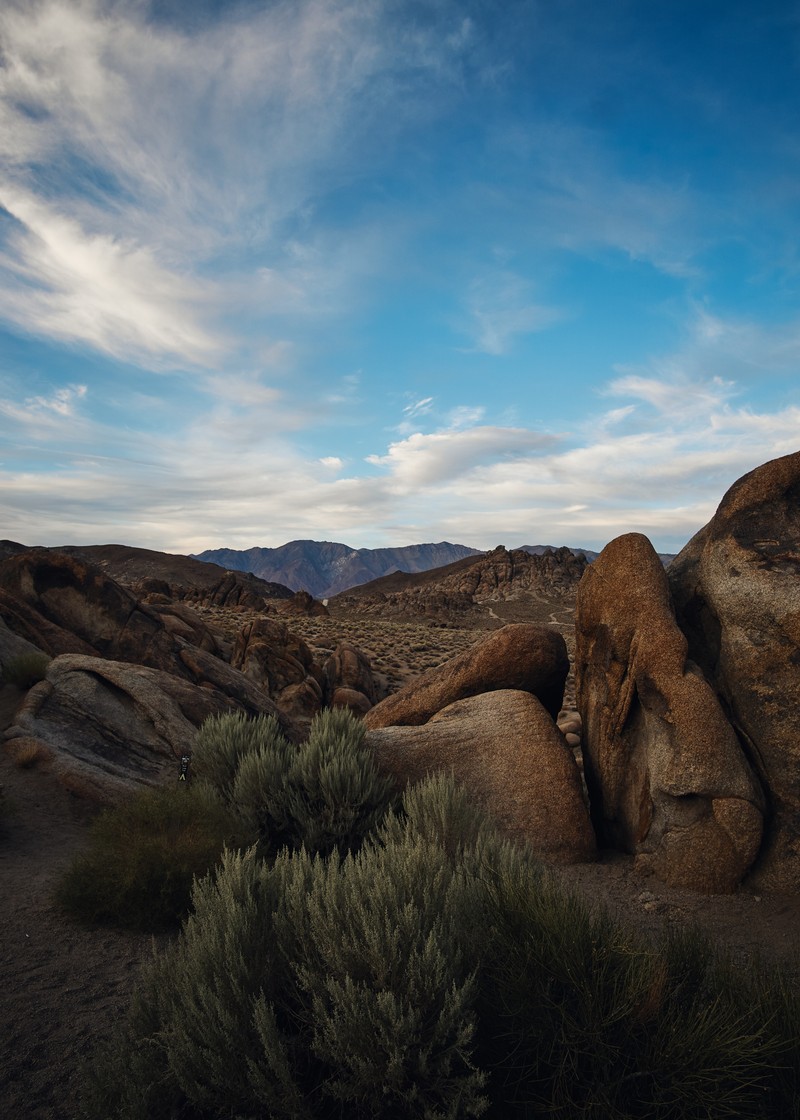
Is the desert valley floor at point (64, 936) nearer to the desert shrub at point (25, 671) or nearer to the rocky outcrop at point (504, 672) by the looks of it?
the desert shrub at point (25, 671)

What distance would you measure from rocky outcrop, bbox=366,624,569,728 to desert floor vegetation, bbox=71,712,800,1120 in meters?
6.09

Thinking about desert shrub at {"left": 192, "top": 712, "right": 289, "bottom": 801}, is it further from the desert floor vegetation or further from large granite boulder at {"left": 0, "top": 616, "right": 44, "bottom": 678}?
large granite boulder at {"left": 0, "top": 616, "right": 44, "bottom": 678}

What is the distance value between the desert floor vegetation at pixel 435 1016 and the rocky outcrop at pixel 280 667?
52.9 ft

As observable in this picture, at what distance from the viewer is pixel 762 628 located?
6.64 meters

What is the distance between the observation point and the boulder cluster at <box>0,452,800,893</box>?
6.40 meters

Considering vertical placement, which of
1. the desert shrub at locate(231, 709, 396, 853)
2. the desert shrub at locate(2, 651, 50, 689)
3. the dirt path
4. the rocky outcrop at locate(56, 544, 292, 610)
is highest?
the rocky outcrop at locate(56, 544, 292, 610)

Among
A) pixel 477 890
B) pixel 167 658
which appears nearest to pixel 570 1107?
pixel 477 890

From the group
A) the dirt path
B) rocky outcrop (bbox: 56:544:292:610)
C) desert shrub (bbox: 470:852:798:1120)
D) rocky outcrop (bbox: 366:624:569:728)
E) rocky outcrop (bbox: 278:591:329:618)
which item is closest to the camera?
desert shrub (bbox: 470:852:798:1120)

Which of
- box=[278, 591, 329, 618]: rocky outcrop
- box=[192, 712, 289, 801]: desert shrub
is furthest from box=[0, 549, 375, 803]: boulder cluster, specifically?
box=[278, 591, 329, 618]: rocky outcrop

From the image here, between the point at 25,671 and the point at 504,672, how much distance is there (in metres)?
8.57

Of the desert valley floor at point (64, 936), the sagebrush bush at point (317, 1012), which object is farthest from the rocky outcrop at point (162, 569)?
the sagebrush bush at point (317, 1012)

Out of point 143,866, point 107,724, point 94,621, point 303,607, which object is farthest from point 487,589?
point 143,866

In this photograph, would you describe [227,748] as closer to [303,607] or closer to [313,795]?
[313,795]

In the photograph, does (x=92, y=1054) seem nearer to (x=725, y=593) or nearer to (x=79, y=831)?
(x=79, y=831)
